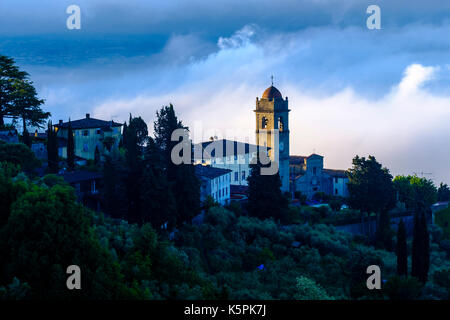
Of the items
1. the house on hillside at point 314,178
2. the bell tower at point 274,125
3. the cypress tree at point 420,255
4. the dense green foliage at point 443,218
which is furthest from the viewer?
the house on hillside at point 314,178

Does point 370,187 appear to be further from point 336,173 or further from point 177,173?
point 336,173

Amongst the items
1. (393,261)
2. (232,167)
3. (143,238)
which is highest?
(232,167)

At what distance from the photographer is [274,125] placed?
7269 cm

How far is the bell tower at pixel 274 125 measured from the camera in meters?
72.6

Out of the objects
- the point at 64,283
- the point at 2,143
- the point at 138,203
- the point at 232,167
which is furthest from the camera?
the point at 232,167

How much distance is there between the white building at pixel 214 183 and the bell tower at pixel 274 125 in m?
13.7

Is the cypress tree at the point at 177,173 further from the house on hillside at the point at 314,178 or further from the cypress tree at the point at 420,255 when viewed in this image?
the house on hillside at the point at 314,178

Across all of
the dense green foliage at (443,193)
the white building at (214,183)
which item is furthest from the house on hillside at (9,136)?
the dense green foliage at (443,193)

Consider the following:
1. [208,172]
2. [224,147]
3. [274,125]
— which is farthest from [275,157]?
[208,172]

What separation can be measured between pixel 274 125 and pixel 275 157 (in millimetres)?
3636

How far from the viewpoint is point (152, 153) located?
41.2m
